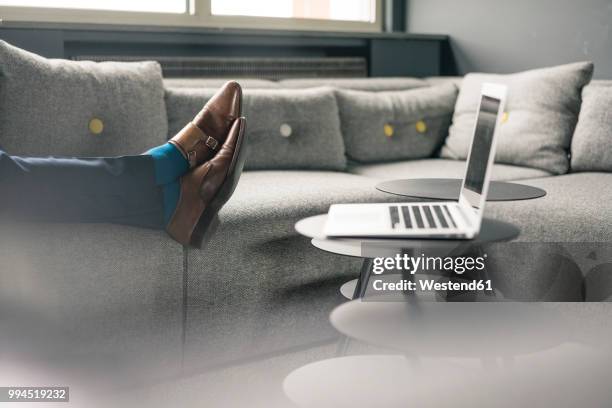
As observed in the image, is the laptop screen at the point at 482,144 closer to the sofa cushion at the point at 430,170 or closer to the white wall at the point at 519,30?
the sofa cushion at the point at 430,170

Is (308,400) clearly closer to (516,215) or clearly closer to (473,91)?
(516,215)

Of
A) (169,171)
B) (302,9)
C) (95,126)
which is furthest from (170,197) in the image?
(302,9)

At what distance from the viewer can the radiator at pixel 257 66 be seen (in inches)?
107

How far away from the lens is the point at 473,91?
266cm

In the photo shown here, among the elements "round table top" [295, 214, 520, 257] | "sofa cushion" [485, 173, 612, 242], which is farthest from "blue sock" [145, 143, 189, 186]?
"sofa cushion" [485, 173, 612, 242]

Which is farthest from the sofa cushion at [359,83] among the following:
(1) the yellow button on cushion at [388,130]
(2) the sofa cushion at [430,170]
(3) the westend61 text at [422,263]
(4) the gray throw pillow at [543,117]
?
(3) the westend61 text at [422,263]

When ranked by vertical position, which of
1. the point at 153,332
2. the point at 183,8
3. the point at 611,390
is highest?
the point at 183,8

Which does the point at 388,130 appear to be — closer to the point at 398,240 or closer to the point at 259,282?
the point at 259,282

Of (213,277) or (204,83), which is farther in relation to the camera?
(204,83)

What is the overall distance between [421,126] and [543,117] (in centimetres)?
45

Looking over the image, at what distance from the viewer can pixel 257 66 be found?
9.62 ft

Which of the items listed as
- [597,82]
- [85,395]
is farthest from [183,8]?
[85,395]

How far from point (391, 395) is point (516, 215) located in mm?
1038

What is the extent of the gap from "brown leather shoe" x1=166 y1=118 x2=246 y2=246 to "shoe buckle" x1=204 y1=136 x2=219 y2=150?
0.11ft
